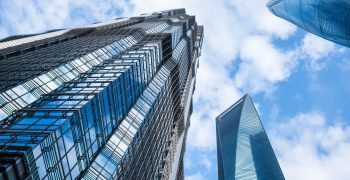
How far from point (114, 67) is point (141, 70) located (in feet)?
23.6

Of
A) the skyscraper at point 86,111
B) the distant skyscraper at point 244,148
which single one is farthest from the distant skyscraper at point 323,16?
the skyscraper at point 86,111

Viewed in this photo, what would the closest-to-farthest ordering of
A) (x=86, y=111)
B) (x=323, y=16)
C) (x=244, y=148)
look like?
(x=86, y=111) → (x=323, y=16) → (x=244, y=148)

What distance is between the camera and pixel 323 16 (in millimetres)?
93438

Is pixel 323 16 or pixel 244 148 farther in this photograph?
pixel 244 148

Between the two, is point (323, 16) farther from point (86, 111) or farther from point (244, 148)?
point (86, 111)

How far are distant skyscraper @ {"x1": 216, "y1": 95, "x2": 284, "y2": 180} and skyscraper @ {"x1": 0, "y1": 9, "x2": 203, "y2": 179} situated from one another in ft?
142

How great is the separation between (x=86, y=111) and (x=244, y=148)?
94224mm

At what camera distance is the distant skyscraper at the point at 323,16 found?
3413 inches

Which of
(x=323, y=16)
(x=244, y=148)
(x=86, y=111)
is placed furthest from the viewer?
(x=244, y=148)

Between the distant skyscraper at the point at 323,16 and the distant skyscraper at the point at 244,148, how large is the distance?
3539 centimetres

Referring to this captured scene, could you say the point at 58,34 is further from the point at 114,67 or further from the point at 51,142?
the point at 51,142

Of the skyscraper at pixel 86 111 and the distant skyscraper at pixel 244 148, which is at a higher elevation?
the distant skyscraper at pixel 244 148

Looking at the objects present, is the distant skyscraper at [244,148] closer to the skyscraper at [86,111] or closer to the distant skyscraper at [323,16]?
the distant skyscraper at [323,16]

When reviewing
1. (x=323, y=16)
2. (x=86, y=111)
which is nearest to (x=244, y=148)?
(x=323, y=16)
